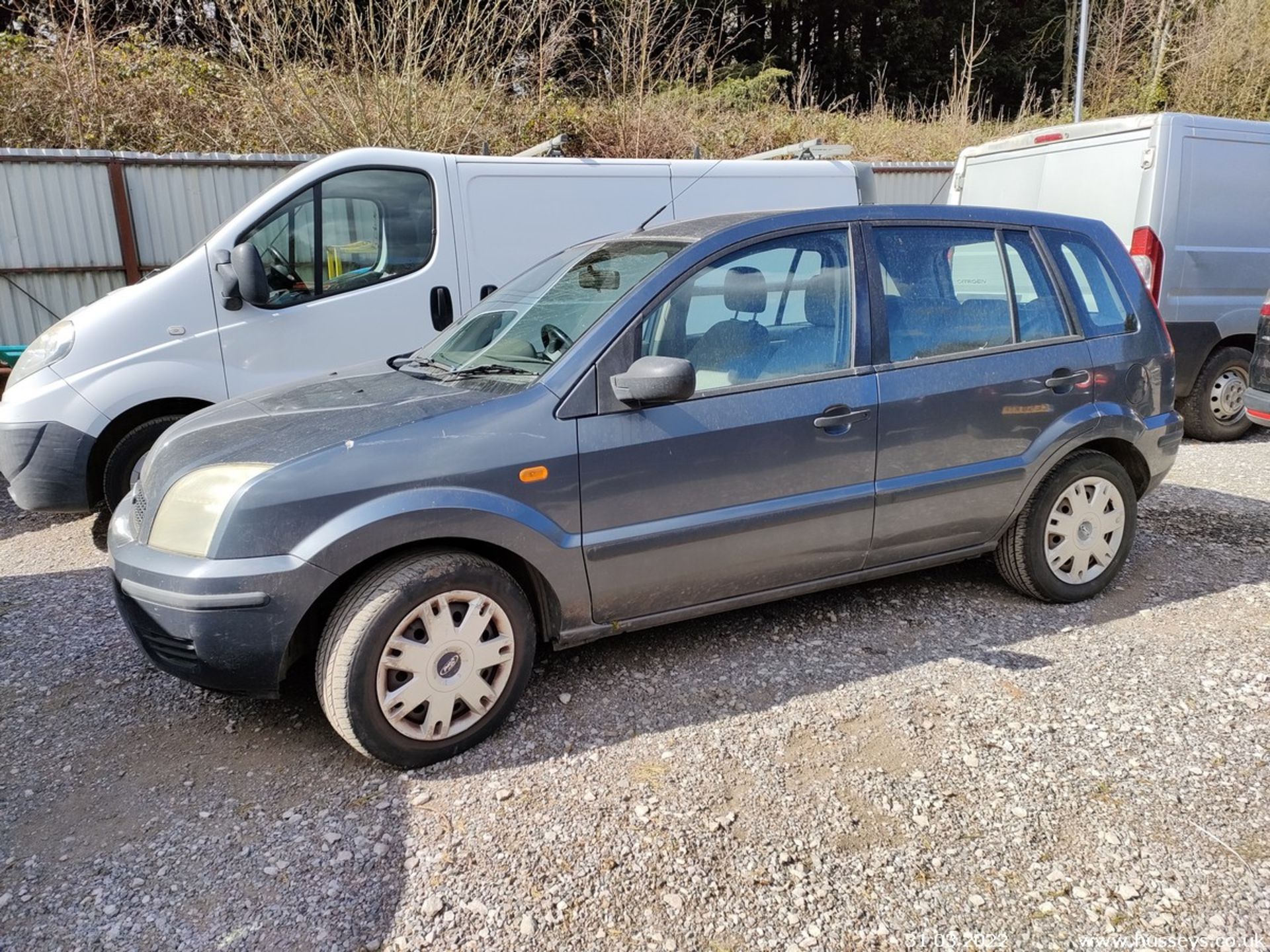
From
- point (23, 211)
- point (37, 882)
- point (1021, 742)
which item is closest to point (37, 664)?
point (37, 882)

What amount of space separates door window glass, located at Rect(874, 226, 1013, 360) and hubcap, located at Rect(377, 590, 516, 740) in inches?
72.8

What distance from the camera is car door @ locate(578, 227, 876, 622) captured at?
9.87 ft

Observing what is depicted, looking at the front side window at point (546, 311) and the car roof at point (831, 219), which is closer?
the front side window at point (546, 311)

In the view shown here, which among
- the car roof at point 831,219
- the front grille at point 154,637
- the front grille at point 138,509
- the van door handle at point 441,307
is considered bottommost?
the front grille at point 154,637

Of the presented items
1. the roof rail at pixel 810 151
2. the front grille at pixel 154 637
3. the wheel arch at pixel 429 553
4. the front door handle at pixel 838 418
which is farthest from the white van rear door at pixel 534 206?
the front grille at pixel 154 637

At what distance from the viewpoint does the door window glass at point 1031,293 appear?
148 inches

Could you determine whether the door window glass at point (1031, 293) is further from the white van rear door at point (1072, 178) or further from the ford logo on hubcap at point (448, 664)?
the white van rear door at point (1072, 178)

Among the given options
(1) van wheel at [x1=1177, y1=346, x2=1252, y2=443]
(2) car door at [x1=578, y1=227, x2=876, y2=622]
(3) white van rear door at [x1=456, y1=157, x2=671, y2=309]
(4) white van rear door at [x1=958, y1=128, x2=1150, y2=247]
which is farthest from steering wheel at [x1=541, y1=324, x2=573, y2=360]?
(1) van wheel at [x1=1177, y1=346, x2=1252, y2=443]

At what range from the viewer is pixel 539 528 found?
2898mm

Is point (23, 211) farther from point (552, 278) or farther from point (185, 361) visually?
point (552, 278)

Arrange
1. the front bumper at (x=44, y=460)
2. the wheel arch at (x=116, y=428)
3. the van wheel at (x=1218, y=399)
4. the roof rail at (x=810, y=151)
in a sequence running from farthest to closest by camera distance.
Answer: the roof rail at (x=810, y=151) → the van wheel at (x=1218, y=399) → the wheel arch at (x=116, y=428) → the front bumper at (x=44, y=460)

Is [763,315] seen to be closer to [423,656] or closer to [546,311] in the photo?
[546,311]

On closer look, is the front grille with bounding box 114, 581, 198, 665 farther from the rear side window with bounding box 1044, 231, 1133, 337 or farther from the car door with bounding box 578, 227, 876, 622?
the rear side window with bounding box 1044, 231, 1133, 337

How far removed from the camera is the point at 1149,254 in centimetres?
646
